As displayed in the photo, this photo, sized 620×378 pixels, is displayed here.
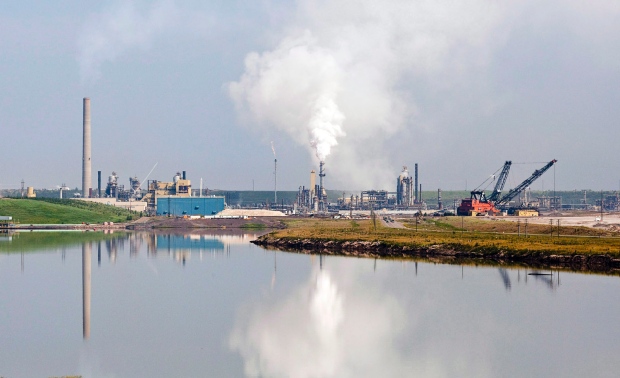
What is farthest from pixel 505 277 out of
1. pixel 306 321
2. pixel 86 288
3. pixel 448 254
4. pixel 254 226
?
pixel 254 226

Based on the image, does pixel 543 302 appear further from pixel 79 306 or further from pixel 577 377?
pixel 79 306

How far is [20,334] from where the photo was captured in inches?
1411

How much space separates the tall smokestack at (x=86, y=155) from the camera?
165000mm

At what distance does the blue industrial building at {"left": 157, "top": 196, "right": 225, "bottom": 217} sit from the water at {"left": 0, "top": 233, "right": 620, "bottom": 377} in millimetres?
99207

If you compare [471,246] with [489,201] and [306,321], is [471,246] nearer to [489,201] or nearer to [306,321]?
[306,321]

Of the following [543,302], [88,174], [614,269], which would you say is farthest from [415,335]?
[88,174]

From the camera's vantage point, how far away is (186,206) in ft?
545

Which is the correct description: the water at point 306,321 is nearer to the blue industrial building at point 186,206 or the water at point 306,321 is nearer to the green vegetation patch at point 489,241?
the green vegetation patch at point 489,241

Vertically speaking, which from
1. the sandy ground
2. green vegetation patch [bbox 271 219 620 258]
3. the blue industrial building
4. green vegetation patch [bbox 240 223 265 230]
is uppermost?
the blue industrial building

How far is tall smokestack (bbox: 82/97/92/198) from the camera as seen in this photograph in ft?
541

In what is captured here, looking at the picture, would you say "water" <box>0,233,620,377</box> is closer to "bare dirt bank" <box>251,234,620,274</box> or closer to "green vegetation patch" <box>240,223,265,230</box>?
"bare dirt bank" <box>251,234,620,274</box>

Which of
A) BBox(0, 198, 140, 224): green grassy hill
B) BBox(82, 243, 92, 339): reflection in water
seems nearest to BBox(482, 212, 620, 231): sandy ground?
BBox(82, 243, 92, 339): reflection in water

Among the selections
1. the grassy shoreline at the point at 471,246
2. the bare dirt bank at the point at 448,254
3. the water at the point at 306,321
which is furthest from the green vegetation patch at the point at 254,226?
the water at the point at 306,321

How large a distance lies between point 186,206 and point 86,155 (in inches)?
941
